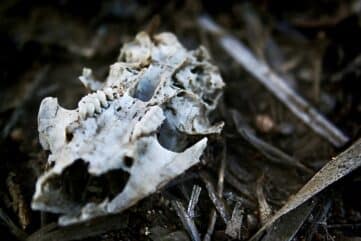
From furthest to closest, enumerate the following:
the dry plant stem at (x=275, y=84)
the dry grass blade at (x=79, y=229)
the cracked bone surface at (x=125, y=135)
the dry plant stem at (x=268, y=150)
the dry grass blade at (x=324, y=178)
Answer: the dry plant stem at (x=275, y=84) < the dry plant stem at (x=268, y=150) < the dry grass blade at (x=324, y=178) < the dry grass blade at (x=79, y=229) < the cracked bone surface at (x=125, y=135)

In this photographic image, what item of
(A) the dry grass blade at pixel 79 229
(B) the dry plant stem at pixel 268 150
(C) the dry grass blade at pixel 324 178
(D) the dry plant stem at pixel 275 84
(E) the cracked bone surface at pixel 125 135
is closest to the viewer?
(E) the cracked bone surface at pixel 125 135

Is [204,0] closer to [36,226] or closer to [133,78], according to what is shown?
[133,78]

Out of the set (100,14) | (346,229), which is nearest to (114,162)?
(346,229)

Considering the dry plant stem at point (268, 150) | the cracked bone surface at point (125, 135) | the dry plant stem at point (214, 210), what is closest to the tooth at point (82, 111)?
the cracked bone surface at point (125, 135)

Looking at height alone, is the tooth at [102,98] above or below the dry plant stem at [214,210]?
above

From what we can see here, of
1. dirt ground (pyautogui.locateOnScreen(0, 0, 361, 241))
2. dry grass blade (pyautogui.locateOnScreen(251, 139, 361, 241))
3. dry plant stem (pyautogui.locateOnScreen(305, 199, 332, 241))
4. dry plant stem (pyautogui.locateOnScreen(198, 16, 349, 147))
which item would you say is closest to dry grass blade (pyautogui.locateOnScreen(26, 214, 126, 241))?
dirt ground (pyautogui.locateOnScreen(0, 0, 361, 241))

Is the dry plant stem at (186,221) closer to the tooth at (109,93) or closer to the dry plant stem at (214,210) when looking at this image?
the dry plant stem at (214,210)

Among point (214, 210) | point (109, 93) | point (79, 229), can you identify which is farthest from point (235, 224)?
point (109, 93)
